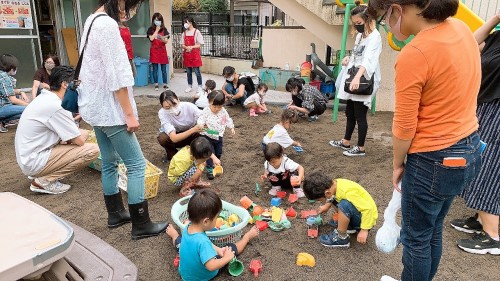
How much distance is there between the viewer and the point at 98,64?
8.12 ft

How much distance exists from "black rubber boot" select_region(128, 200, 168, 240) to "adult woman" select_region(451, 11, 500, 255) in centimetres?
234

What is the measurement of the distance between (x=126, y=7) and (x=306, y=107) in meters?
4.30

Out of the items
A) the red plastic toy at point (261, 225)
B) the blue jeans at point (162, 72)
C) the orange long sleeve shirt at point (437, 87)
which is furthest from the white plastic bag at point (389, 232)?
the blue jeans at point (162, 72)

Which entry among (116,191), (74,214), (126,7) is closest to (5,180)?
(74,214)

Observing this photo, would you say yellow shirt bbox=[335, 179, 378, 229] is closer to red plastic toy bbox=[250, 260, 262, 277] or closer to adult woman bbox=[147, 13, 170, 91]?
red plastic toy bbox=[250, 260, 262, 277]

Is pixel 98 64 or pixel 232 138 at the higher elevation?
pixel 98 64

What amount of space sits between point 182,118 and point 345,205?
2150 mm

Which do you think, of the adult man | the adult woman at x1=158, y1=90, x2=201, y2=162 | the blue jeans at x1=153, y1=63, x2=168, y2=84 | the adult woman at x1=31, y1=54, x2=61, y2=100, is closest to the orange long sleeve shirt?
the adult woman at x1=158, y1=90, x2=201, y2=162

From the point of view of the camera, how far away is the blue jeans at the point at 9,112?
18.5 ft

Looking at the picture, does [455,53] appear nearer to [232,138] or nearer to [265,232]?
[265,232]

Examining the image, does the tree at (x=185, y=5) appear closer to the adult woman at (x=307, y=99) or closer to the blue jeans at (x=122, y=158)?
the adult woman at (x=307, y=99)

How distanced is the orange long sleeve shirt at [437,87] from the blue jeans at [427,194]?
53mm

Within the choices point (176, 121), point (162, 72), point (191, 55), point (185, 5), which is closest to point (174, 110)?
point (176, 121)

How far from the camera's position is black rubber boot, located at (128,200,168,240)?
2.81 m
